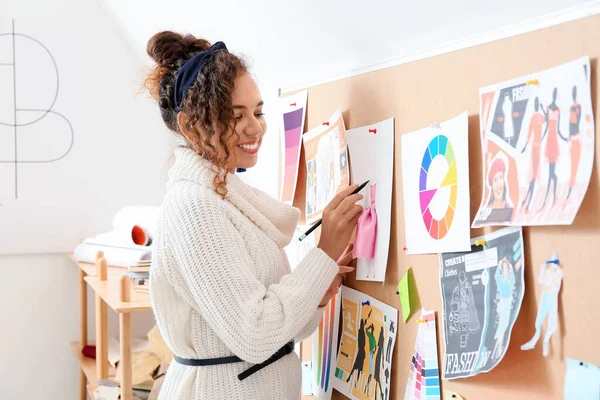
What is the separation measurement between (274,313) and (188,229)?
18 centimetres

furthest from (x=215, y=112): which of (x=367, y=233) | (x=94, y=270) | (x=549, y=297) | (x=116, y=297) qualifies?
(x=94, y=270)

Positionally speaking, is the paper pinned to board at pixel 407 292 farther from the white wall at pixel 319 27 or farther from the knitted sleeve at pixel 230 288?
the white wall at pixel 319 27

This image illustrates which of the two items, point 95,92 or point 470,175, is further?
point 95,92

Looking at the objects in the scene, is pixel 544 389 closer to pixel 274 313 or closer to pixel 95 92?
pixel 274 313

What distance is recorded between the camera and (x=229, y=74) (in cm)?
104

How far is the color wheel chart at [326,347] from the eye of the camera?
4.01 ft

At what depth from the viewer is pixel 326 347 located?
1.24 m

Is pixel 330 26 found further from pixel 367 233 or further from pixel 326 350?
pixel 326 350

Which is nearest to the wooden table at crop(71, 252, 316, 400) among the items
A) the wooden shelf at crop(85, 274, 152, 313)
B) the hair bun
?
the wooden shelf at crop(85, 274, 152, 313)

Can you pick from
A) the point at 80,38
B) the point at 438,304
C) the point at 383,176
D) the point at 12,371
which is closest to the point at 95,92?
the point at 80,38

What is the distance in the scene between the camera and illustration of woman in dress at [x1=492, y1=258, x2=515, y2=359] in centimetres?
77

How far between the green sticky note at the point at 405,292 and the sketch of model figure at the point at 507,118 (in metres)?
0.29

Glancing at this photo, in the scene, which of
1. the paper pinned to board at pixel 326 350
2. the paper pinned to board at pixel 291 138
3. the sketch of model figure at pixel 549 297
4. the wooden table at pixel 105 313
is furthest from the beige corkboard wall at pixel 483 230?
the wooden table at pixel 105 313

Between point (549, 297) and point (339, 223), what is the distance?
0.40 m
